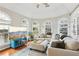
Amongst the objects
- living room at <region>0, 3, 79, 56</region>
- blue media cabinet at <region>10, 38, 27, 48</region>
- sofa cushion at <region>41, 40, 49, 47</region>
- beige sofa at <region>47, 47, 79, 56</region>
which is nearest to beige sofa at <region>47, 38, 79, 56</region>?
beige sofa at <region>47, 47, 79, 56</region>

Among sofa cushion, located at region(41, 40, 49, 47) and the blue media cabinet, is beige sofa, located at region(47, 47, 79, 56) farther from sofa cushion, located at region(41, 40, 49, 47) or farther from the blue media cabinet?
the blue media cabinet

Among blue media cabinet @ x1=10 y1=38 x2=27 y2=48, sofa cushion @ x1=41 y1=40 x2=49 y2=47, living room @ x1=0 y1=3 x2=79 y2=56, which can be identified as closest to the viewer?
living room @ x1=0 y1=3 x2=79 y2=56

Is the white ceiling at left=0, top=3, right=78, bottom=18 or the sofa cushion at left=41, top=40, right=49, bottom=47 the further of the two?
the sofa cushion at left=41, top=40, right=49, bottom=47

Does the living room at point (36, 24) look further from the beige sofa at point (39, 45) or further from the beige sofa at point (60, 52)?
the beige sofa at point (60, 52)

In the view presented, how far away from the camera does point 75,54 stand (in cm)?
197

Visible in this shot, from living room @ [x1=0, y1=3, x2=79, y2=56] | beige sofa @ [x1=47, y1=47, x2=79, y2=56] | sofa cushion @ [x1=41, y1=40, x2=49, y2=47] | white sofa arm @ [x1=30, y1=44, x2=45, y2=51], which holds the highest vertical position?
living room @ [x1=0, y1=3, x2=79, y2=56]

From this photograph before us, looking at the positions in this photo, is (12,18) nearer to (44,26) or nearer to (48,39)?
(44,26)

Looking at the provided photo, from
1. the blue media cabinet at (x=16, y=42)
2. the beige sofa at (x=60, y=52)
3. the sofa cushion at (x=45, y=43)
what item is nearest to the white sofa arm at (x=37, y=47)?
the sofa cushion at (x=45, y=43)

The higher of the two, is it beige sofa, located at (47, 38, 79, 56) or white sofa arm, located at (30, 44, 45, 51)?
beige sofa, located at (47, 38, 79, 56)

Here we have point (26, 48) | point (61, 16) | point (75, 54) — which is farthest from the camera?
point (26, 48)

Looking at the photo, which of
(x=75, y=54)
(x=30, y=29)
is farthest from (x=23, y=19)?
(x=75, y=54)

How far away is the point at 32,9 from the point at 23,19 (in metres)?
0.43

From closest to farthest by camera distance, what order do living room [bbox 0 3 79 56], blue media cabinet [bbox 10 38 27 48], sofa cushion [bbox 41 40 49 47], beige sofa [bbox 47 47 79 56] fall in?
beige sofa [bbox 47 47 79 56], living room [bbox 0 3 79 56], sofa cushion [bbox 41 40 49 47], blue media cabinet [bbox 10 38 27 48]

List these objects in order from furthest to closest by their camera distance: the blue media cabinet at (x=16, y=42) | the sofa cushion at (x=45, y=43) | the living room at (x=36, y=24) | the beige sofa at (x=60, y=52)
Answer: the blue media cabinet at (x=16, y=42), the sofa cushion at (x=45, y=43), the living room at (x=36, y=24), the beige sofa at (x=60, y=52)
